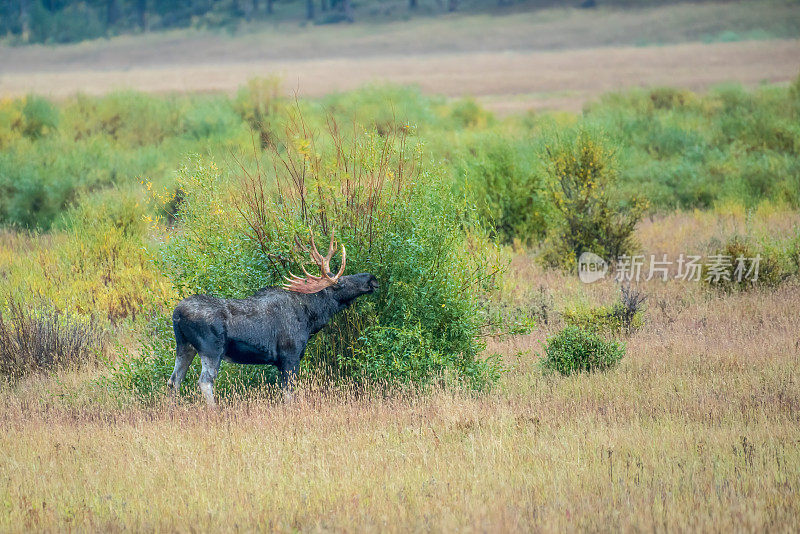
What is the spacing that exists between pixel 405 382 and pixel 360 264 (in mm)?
1273

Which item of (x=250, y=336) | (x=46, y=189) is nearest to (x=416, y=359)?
(x=250, y=336)

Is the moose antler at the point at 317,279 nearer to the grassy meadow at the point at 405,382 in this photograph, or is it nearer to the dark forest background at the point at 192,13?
the grassy meadow at the point at 405,382

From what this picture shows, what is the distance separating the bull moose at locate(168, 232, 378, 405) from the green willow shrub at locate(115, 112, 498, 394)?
476 millimetres

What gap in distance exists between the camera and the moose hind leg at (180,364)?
818 cm

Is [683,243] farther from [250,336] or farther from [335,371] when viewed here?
[250,336]

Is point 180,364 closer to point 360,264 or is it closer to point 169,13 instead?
point 360,264

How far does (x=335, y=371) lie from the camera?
30.2 feet

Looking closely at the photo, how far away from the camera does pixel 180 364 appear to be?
8219mm

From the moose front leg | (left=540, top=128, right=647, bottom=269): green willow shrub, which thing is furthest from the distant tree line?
the moose front leg

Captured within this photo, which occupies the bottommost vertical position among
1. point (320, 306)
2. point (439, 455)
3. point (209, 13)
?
point (439, 455)

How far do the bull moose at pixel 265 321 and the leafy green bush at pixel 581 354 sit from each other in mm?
2517

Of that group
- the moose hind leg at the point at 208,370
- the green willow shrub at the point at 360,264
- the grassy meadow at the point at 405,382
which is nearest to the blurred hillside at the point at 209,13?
the grassy meadow at the point at 405,382

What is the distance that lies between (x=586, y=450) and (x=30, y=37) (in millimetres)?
85988

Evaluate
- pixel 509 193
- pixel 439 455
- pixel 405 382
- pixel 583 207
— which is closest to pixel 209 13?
pixel 509 193
